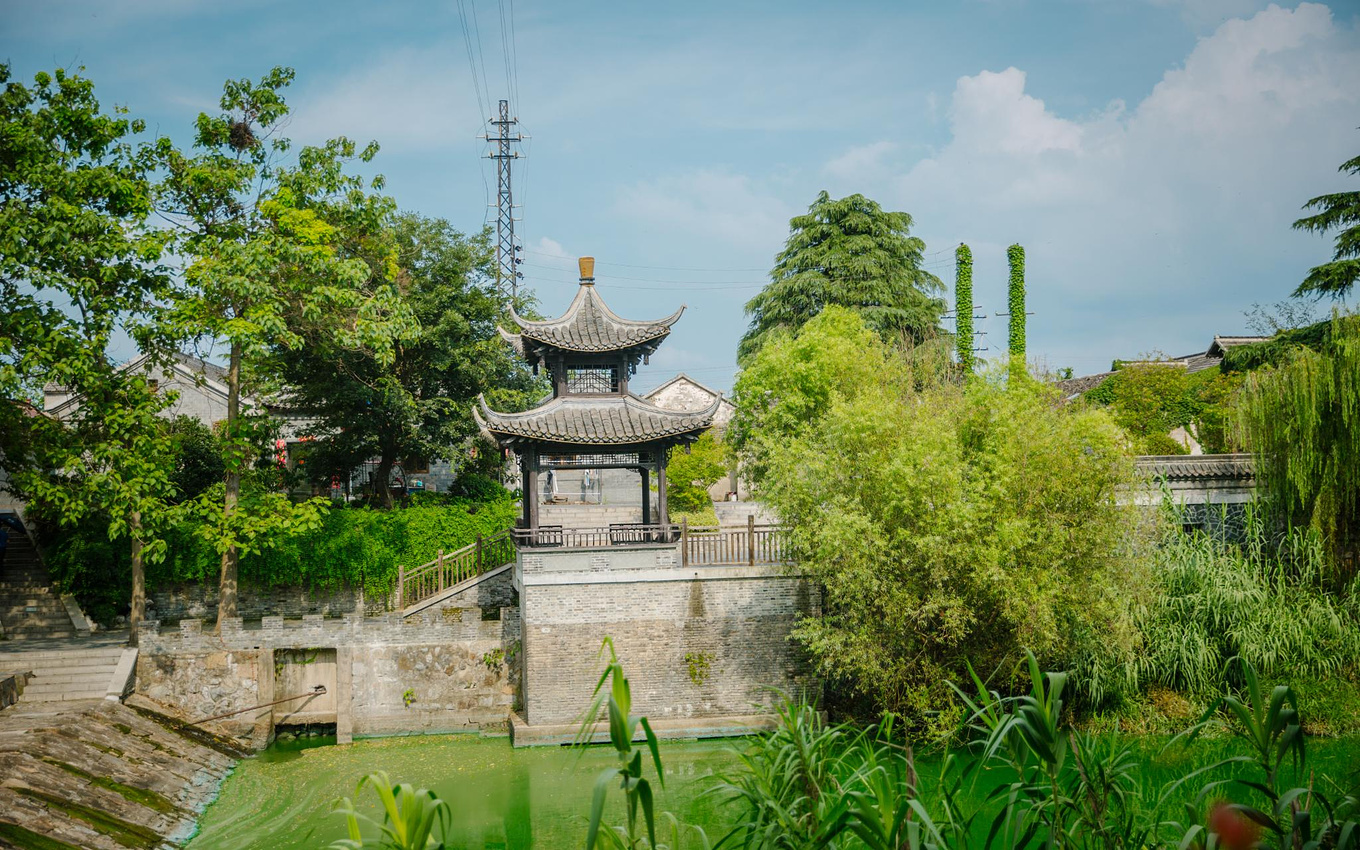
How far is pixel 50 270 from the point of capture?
1302cm

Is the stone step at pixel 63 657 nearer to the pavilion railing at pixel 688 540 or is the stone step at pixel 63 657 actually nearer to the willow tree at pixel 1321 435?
the pavilion railing at pixel 688 540

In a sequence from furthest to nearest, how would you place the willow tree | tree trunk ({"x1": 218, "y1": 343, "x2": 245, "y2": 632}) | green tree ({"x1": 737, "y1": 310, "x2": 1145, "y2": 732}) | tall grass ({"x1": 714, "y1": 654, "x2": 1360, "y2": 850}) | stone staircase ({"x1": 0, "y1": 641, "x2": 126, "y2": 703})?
tree trunk ({"x1": 218, "y1": 343, "x2": 245, "y2": 632}) < the willow tree < stone staircase ({"x1": 0, "y1": 641, "x2": 126, "y2": 703}) < green tree ({"x1": 737, "y1": 310, "x2": 1145, "y2": 732}) < tall grass ({"x1": 714, "y1": 654, "x2": 1360, "y2": 850})

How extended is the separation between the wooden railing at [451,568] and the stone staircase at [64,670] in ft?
14.1

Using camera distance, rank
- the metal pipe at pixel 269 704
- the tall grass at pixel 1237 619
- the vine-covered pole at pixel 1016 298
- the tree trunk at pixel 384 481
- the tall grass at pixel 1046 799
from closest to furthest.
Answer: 1. the tall grass at pixel 1046 799
2. the tall grass at pixel 1237 619
3. the metal pipe at pixel 269 704
4. the tree trunk at pixel 384 481
5. the vine-covered pole at pixel 1016 298

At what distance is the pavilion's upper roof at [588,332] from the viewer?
14.8 meters

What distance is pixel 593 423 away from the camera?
14.5 metres

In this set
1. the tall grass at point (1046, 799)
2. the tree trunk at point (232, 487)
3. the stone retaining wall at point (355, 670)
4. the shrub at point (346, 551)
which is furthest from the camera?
the shrub at point (346, 551)

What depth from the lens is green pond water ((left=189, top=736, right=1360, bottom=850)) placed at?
10734 mm

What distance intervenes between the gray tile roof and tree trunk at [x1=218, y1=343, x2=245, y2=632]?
441 centimetres

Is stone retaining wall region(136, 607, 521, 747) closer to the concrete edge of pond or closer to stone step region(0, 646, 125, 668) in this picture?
stone step region(0, 646, 125, 668)

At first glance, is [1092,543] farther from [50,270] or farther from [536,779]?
[50,270]

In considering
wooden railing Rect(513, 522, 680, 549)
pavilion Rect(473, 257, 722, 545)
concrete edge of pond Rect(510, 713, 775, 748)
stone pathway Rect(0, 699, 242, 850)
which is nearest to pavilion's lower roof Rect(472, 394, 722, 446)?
pavilion Rect(473, 257, 722, 545)

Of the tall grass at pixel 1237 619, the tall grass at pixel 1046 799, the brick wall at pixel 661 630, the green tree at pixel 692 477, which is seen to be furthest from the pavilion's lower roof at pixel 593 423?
the tall grass at pixel 1046 799

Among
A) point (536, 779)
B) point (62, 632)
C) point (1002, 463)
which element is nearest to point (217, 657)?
point (62, 632)
